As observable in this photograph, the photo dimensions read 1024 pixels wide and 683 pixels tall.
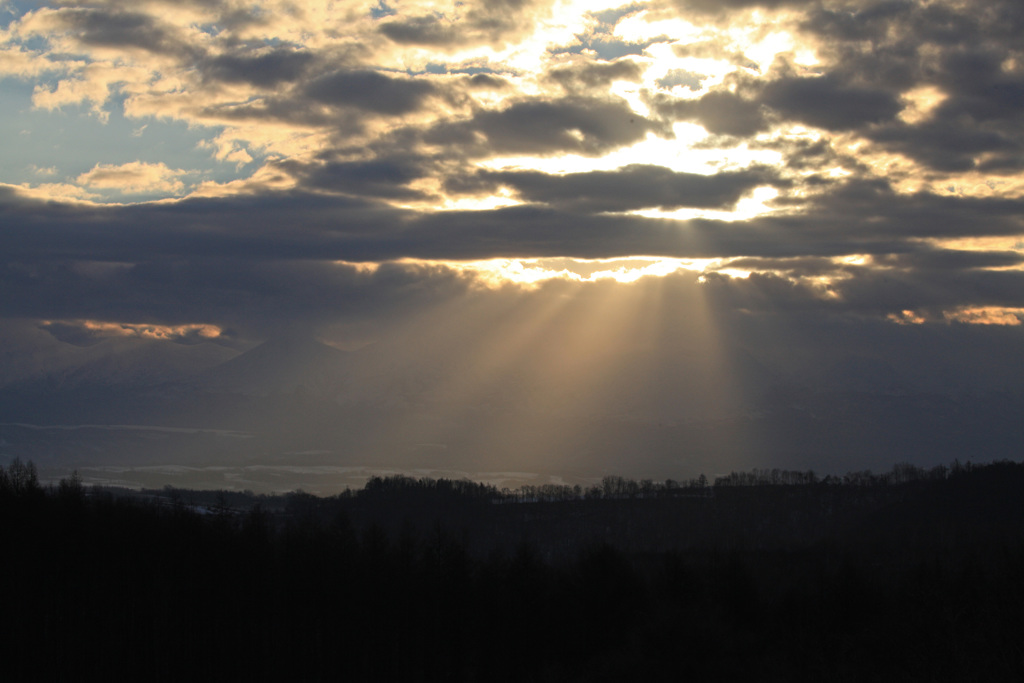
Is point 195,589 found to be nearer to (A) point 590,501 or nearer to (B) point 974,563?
(B) point 974,563

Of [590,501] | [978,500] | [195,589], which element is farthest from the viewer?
[590,501]

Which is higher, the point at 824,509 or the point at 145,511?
the point at 145,511

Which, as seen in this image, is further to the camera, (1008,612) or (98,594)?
(98,594)

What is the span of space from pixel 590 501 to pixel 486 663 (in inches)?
4291

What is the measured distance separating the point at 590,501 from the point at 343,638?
11213 centimetres

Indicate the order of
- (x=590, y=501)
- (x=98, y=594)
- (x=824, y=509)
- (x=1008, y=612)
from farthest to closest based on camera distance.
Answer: (x=590, y=501) < (x=824, y=509) < (x=98, y=594) < (x=1008, y=612)

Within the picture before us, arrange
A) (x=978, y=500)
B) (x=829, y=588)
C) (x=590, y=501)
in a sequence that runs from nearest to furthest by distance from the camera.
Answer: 1. (x=829, y=588)
2. (x=978, y=500)
3. (x=590, y=501)

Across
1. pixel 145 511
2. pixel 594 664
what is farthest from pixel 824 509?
pixel 145 511

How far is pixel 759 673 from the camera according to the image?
169ft

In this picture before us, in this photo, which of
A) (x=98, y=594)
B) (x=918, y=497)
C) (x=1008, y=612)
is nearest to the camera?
(x=1008, y=612)

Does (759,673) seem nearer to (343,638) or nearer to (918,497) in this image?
(343,638)

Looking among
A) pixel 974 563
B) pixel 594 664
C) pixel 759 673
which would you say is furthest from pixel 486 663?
pixel 974 563

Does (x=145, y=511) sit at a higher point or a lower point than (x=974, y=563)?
higher

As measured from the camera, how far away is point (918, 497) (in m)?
138
